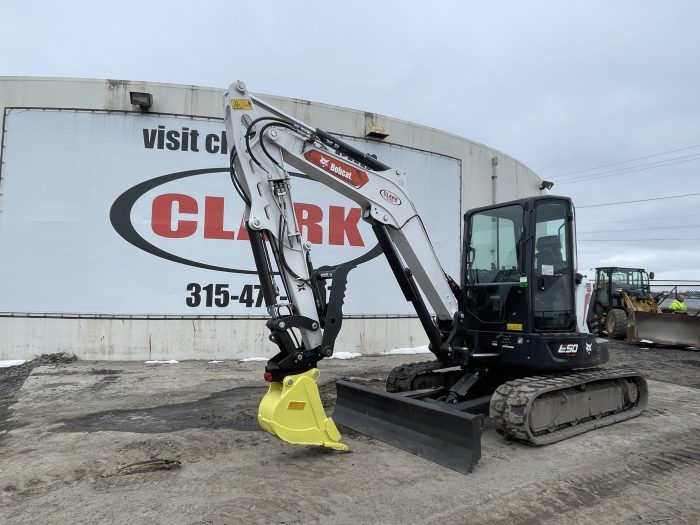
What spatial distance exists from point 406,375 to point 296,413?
7.95ft

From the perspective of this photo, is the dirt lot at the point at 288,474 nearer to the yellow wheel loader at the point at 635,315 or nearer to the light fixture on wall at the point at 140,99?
the light fixture on wall at the point at 140,99

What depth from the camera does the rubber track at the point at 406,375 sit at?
6348 mm

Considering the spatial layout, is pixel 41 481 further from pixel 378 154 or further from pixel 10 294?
pixel 378 154

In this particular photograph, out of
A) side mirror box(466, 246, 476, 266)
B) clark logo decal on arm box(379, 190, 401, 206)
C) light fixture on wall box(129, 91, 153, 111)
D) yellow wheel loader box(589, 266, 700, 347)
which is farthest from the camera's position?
yellow wheel loader box(589, 266, 700, 347)

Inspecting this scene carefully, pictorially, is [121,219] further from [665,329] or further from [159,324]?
[665,329]

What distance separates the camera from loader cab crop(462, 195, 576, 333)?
557 centimetres

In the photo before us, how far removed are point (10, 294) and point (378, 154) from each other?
28.3 ft

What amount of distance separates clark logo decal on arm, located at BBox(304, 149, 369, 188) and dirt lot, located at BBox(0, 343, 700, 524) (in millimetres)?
2762

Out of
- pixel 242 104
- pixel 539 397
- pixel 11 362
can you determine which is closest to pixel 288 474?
pixel 539 397

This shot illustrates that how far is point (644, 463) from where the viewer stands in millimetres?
4699

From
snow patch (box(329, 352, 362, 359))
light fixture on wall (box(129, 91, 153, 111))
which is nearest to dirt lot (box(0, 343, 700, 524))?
snow patch (box(329, 352, 362, 359))

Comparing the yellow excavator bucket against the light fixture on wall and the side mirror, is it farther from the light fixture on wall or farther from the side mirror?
the light fixture on wall

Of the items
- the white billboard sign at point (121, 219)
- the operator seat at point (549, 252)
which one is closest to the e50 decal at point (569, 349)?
the operator seat at point (549, 252)

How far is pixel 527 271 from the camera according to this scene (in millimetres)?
5535
